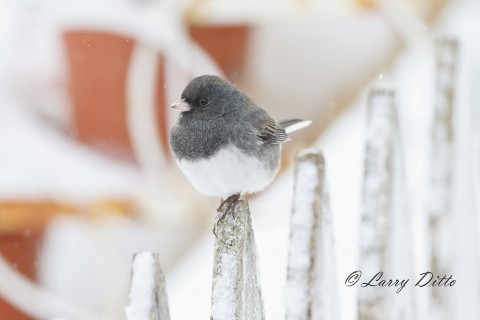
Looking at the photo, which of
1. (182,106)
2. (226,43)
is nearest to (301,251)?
(182,106)

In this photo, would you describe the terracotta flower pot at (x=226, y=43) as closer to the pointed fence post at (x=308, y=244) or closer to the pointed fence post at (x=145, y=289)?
the pointed fence post at (x=308, y=244)

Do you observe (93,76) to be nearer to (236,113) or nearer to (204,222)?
(204,222)

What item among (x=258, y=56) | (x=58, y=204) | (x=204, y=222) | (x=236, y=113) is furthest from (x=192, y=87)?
(x=258, y=56)

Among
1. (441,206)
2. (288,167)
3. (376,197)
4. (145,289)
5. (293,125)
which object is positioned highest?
(288,167)

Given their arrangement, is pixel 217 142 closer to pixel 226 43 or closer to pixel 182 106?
pixel 182 106

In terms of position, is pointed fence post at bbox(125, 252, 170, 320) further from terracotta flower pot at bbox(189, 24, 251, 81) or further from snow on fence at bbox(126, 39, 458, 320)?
terracotta flower pot at bbox(189, 24, 251, 81)

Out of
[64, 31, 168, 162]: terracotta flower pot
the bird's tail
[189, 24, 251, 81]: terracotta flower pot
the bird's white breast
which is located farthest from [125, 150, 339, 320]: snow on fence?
[189, 24, 251, 81]: terracotta flower pot
